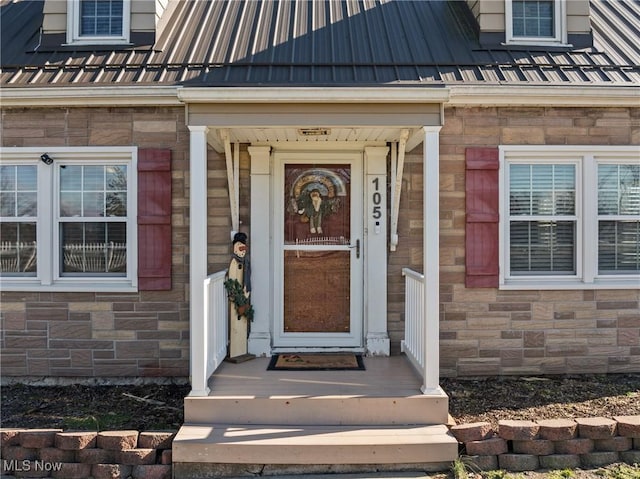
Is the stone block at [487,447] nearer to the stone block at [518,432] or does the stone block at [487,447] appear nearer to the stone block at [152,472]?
the stone block at [518,432]

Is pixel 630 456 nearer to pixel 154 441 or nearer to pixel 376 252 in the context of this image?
pixel 376 252

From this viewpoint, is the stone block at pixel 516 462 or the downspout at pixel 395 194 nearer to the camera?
the stone block at pixel 516 462

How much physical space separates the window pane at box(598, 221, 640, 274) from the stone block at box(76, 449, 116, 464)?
4982 mm

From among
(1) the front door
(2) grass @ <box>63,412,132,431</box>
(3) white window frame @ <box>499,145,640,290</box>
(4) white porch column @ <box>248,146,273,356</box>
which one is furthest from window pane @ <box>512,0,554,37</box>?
(2) grass @ <box>63,412,132,431</box>

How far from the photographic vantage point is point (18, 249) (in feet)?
15.5

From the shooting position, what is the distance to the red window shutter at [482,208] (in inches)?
183

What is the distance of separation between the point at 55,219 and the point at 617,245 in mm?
5981

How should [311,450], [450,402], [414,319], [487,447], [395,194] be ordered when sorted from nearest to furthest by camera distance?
[311,450] → [487,447] → [450,402] → [414,319] → [395,194]

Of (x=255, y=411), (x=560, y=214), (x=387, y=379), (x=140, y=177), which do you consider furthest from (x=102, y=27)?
(x=560, y=214)

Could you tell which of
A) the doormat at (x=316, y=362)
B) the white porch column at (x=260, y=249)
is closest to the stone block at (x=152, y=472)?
the doormat at (x=316, y=362)

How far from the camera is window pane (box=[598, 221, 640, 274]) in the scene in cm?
482

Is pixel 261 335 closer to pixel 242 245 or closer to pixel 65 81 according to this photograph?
pixel 242 245

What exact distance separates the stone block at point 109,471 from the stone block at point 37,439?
0.41 m

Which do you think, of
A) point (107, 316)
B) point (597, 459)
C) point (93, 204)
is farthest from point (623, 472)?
point (93, 204)
